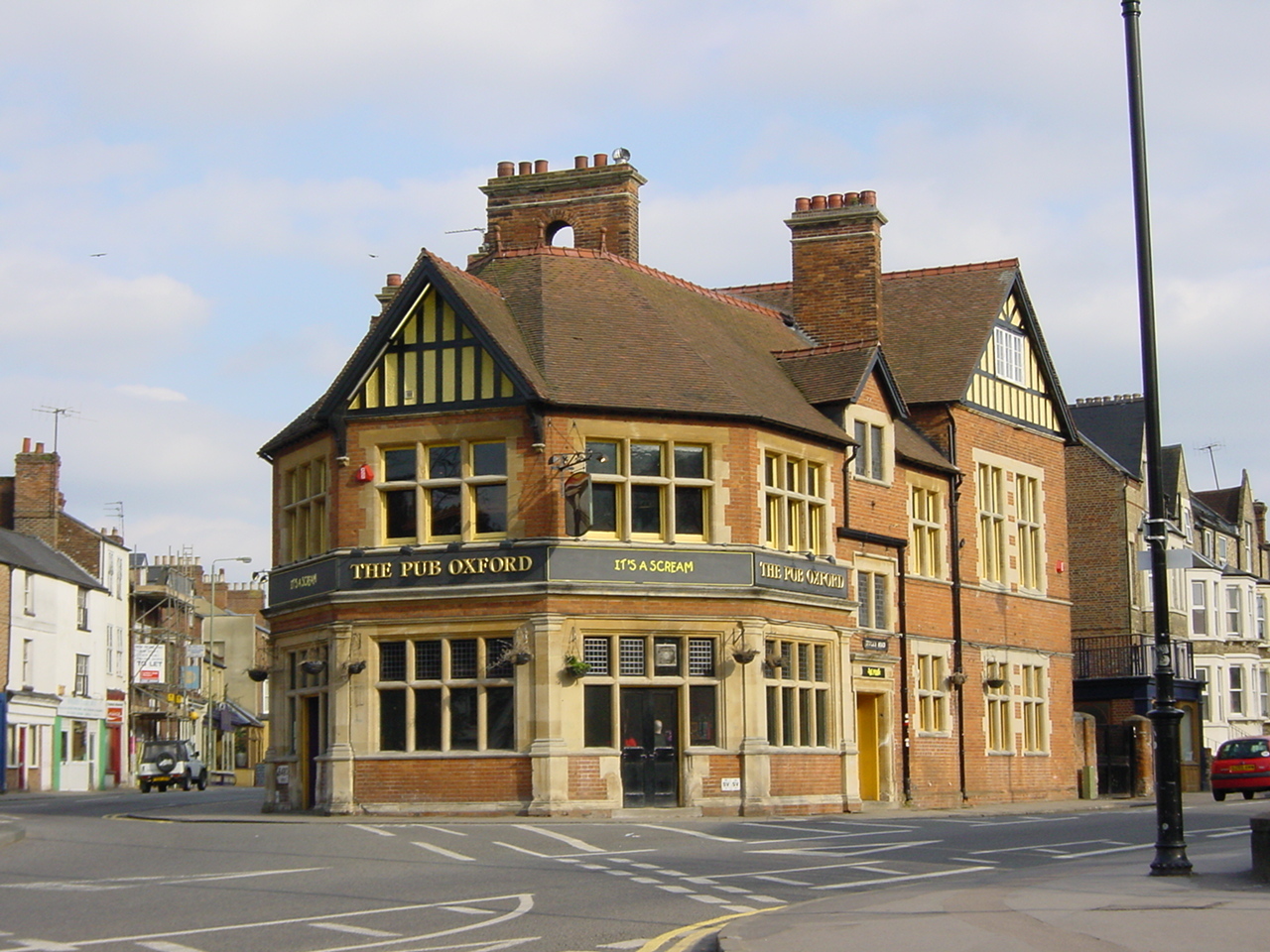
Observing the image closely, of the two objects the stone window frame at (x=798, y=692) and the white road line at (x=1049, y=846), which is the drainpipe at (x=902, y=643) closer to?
the stone window frame at (x=798, y=692)

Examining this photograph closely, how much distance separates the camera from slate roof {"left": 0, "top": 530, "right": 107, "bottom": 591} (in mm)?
57719

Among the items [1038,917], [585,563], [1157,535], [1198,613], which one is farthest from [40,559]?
[1038,917]

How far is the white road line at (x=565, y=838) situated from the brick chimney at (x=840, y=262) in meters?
16.6

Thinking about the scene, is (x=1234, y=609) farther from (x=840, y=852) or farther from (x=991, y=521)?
(x=840, y=852)

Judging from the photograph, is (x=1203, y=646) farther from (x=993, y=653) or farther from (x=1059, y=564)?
(x=993, y=653)

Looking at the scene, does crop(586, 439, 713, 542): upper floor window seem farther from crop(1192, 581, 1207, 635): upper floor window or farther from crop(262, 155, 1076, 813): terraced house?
crop(1192, 581, 1207, 635): upper floor window

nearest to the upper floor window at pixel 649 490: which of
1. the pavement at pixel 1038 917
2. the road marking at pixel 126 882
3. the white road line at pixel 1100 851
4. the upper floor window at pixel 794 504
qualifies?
the upper floor window at pixel 794 504

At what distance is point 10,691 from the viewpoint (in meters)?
57.1

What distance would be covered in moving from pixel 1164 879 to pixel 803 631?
15761mm

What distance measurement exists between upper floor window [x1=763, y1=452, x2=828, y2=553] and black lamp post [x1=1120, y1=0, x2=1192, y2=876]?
14575 mm

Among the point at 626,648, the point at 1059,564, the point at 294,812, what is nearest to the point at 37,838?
the point at 294,812

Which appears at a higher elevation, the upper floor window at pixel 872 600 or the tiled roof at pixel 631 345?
the tiled roof at pixel 631 345

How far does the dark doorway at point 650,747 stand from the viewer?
2855 cm

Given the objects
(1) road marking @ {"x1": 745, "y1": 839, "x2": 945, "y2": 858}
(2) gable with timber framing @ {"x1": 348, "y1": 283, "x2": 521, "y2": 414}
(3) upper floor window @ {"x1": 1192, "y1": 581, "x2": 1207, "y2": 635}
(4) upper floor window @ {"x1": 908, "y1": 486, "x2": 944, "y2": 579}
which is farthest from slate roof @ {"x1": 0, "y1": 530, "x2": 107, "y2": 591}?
(1) road marking @ {"x1": 745, "y1": 839, "x2": 945, "y2": 858}
